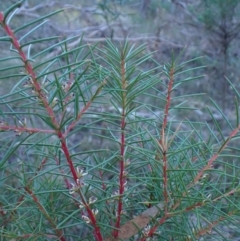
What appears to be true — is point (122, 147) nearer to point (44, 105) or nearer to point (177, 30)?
point (44, 105)

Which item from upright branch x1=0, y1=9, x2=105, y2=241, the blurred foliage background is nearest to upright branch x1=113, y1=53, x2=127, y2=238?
upright branch x1=0, y1=9, x2=105, y2=241

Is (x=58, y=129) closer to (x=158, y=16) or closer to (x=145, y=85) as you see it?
(x=145, y=85)

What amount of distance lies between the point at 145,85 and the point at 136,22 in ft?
7.32

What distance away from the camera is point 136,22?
8.98 feet

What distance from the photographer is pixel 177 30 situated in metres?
2.57

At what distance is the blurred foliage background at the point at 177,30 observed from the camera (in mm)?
2072

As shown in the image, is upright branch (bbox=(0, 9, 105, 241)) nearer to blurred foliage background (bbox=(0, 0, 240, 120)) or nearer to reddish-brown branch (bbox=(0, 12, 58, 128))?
reddish-brown branch (bbox=(0, 12, 58, 128))

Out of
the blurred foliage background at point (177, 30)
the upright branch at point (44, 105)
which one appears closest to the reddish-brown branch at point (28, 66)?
the upright branch at point (44, 105)

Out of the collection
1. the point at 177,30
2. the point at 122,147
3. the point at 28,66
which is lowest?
the point at 177,30

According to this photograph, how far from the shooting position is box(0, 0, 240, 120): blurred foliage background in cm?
207

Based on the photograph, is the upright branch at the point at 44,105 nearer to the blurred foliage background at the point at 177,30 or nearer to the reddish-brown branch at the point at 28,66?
the reddish-brown branch at the point at 28,66

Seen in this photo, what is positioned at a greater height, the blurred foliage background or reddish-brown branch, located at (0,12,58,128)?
reddish-brown branch, located at (0,12,58,128)

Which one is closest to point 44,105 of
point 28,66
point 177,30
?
point 28,66

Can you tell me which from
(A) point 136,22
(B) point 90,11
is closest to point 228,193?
(B) point 90,11
